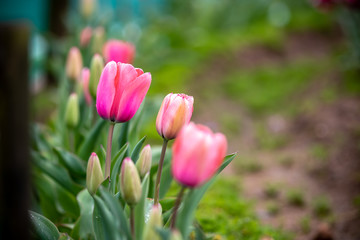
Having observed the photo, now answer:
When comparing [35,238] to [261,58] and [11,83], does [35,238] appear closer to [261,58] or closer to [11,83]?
[11,83]

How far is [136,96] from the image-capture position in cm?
111

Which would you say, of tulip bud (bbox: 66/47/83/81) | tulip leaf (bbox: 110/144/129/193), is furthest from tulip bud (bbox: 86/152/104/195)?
tulip bud (bbox: 66/47/83/81)

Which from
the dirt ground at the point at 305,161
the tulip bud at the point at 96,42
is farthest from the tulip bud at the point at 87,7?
the dirt ground at the point at 305,161

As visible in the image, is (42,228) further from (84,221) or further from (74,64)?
(74,64)

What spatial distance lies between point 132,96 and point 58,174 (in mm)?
676

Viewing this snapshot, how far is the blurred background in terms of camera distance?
211cm

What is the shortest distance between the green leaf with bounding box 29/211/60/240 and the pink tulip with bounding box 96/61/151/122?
342 millimetres

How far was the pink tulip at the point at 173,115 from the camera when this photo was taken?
3.40 ft

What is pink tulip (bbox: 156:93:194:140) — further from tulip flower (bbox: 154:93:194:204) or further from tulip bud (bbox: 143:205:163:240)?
tulip bud (bbox: 143:205:163:240)

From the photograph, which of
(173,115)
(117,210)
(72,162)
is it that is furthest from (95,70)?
(117,210)

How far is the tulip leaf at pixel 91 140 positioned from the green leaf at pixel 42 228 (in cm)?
47

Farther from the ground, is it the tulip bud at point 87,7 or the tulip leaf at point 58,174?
the tulip bud at point 87,7

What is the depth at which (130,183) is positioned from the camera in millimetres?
964

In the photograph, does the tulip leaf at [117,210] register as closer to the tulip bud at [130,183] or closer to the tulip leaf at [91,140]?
the tulip bud at [130,183]
